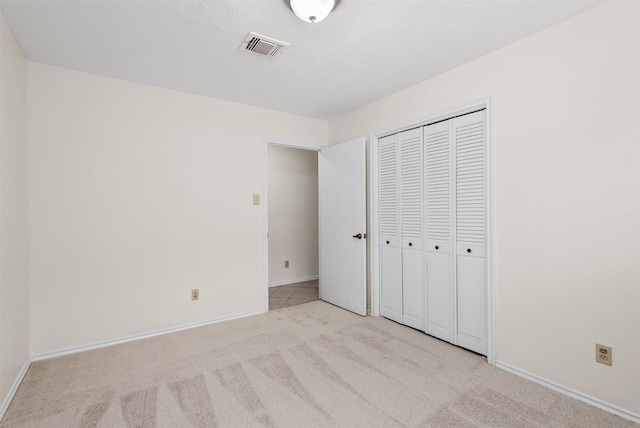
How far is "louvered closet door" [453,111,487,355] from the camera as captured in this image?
245cm

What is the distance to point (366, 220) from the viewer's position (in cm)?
349

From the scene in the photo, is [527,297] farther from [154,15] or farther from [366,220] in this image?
[154,15]

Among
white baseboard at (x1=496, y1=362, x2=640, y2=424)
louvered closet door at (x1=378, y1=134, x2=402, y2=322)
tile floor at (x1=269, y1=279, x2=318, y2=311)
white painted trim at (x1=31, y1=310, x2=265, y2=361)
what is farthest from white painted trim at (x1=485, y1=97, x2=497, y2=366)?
white painted trim at (x1=31, y1=310, x2=265, y2=361)

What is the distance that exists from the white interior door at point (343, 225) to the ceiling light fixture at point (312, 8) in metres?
1.78

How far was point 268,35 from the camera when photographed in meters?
2.06

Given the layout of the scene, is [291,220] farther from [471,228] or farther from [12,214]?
[12,214]

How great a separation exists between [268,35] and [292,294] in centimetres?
334

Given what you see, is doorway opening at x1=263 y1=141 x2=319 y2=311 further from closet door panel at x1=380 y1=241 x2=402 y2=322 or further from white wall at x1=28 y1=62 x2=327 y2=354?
closet door panel at x1=380 y1=241 x2=402 y2=322

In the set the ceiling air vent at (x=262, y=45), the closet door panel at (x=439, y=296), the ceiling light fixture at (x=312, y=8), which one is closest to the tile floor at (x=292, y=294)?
the closet door panel at (x=439, y=296)

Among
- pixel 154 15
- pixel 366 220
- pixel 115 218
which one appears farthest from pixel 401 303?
pixel 154 15

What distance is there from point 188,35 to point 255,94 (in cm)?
108

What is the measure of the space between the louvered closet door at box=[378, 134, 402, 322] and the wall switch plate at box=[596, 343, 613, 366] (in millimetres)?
1569

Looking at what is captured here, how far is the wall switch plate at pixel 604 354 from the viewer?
1780 millimetres

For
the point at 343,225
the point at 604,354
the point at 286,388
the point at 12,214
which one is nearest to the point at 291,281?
the point at 343,225
